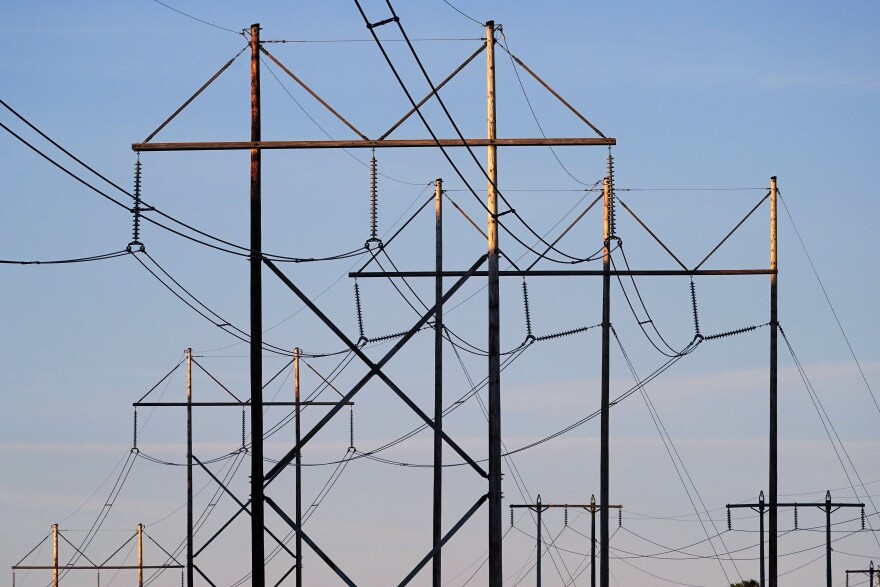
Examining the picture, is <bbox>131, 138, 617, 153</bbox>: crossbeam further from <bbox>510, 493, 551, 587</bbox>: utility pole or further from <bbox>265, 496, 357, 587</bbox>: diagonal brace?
<bbox>510, 493, 551, 587</bbox>: utility pole

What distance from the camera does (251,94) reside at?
3066 cm

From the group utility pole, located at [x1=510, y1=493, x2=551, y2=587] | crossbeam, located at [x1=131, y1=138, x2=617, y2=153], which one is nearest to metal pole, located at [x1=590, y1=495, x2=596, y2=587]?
utility pole, located at [x1=510, y1=493, x2=551, y2=587]

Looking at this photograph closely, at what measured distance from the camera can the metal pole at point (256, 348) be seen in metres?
28.7

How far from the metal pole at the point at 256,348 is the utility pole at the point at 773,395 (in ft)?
61.0

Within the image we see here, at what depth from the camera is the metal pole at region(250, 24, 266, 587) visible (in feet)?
94.1

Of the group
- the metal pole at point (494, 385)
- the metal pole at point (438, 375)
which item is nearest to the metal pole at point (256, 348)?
the metal pole at point (494, 385)

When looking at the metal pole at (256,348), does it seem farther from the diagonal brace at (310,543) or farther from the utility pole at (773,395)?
the utility pole at (773,395)

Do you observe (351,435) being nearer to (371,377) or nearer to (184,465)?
(184,465)

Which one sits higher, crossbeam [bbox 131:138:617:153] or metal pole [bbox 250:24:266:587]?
crossbeam [bbox 131:138:617:153]

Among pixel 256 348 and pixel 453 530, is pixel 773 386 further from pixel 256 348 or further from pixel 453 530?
pixel 256 348

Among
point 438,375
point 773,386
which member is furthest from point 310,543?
point 773,386

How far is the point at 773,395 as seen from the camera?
47844 mm

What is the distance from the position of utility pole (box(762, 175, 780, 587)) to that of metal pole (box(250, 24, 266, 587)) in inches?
732

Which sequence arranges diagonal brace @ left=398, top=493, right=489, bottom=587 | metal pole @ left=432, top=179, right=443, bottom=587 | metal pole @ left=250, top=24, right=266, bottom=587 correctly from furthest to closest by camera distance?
metal pole @ left=432, top=179, right=443, bottom=587 → diagonal brace @ left=398, top=493, right=489, bottom=587 → metal pole @ left=250, top=24, right=266, bottom=587
